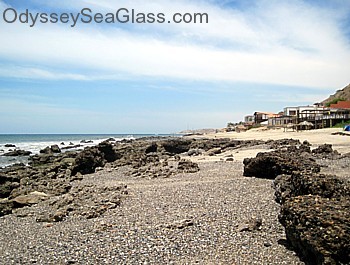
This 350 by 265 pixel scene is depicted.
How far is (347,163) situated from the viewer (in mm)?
13914

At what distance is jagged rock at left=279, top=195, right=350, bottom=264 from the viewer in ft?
14.5

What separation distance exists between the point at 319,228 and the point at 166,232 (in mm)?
3084

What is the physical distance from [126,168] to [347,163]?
10.4 metres

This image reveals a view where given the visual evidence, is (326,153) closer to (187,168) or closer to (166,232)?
(187,168)

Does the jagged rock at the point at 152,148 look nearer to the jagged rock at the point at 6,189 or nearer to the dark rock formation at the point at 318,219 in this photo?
the jagged rock at the point at 6,189

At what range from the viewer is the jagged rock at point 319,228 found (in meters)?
4.42

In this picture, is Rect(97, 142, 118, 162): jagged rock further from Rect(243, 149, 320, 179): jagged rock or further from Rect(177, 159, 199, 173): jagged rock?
Rect(243, 149, 320, 179): jagged rock

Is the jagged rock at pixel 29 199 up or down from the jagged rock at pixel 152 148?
down

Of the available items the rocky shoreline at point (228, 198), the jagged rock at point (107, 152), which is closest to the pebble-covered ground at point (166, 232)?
the rocky shoreline at point (228, 198)

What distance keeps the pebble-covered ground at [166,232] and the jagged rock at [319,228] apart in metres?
0.46

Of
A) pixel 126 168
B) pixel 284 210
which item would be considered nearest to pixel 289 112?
pixel 126 168

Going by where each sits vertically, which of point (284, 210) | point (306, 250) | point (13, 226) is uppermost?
point (284, 210)

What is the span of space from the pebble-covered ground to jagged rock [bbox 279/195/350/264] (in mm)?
456

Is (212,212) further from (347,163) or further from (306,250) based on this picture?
(347,163)
